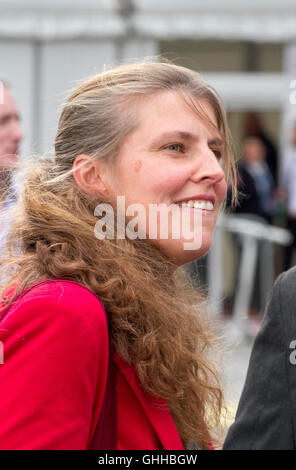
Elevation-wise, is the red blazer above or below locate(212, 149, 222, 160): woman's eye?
below

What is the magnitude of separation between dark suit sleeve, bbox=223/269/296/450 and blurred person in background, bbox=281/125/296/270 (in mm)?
6966

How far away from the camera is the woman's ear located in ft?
6.21

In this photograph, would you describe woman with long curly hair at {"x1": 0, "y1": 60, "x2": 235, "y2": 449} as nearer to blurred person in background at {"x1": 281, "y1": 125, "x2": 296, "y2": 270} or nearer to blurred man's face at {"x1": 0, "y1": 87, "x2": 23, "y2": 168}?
blurred man's face at {"x1": 0, "y1": 87, "x2": 23, "y2": 168}

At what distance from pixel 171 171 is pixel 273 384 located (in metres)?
0.52

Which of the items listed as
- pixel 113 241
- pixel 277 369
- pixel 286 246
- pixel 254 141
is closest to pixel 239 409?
pixel 277 369

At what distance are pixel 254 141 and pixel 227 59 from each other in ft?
4.04

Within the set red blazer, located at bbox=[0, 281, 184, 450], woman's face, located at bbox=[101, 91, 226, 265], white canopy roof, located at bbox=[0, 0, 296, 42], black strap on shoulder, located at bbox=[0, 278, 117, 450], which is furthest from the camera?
white canopy roof, located at bbox=[0, 0, 296, 42]

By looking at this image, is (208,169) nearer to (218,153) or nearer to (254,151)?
(218,153)

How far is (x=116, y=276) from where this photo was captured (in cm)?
176

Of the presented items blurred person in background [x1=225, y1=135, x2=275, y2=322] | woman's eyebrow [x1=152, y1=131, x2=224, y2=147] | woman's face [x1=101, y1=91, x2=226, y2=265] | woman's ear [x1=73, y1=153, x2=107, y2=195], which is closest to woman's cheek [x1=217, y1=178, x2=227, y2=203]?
woman's face [x1=101, y1=91, x2=226, y2=265]

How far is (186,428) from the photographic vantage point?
186 centimetres

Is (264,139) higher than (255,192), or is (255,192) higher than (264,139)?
(264,139)

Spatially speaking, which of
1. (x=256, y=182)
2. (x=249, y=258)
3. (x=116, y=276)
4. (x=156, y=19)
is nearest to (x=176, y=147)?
(x=116, y=276)

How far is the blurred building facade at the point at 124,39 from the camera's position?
8.02 meters
